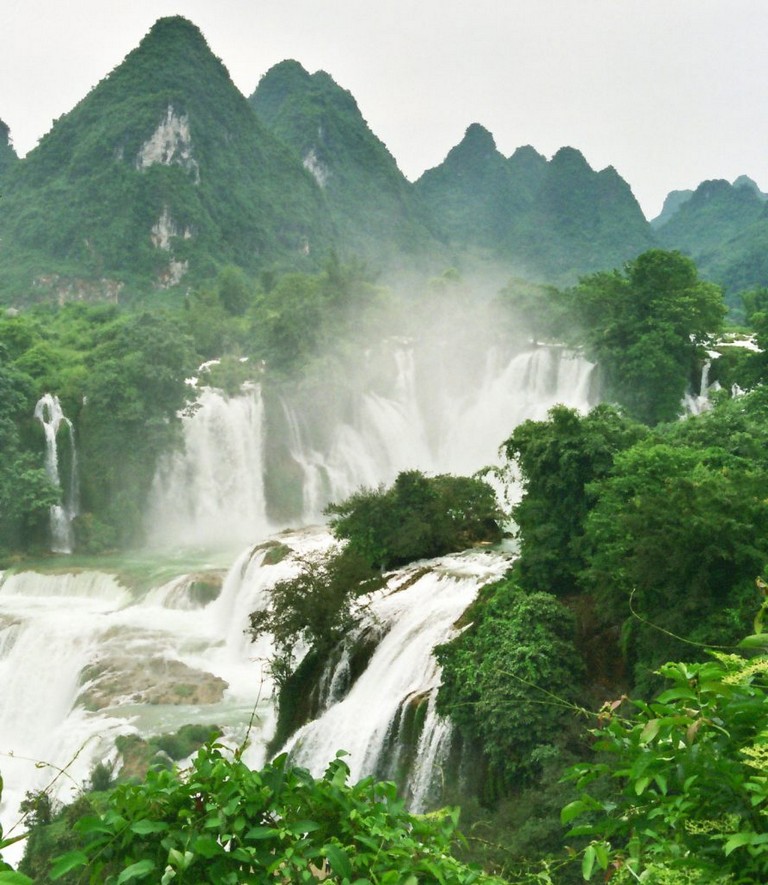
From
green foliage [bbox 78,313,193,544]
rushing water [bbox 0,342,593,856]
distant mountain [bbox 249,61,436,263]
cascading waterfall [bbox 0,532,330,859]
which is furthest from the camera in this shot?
distant mountain [bbox 249,61,436,263]

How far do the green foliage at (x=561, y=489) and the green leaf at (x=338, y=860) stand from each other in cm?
1038

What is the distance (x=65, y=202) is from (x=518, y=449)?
63571mm

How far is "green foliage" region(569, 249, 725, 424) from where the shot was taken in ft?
83.4

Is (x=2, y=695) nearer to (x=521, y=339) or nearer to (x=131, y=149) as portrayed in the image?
(x=521, y=339)

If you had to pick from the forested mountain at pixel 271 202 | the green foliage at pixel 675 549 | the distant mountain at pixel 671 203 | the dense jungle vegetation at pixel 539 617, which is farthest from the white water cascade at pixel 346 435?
the distant mountain at pixel 671 203

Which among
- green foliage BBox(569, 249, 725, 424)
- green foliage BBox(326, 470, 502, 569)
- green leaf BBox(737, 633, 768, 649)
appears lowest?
green foliage BBox(326, 470, 502, 569)

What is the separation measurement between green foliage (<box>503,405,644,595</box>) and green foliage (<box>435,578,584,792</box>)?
1.20 metres

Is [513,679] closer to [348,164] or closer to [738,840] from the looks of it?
[738,840]

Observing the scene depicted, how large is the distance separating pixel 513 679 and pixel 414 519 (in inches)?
263

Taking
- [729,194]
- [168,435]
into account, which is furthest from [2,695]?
[729,194]

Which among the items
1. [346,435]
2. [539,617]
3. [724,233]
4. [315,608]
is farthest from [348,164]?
[539,617]

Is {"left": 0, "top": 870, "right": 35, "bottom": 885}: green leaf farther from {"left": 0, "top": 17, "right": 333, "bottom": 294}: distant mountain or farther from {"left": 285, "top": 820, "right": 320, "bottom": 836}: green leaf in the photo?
{"left": 0, "top": 17, "right": 333, "bottom": 294}: distant mountain

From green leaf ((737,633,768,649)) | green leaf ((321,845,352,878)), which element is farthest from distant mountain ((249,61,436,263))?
green leaf ((321,845,352,878))

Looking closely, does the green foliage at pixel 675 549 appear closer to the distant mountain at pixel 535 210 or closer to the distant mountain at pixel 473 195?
the distant mountain at pixel 535 210
